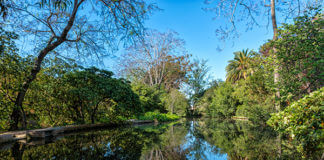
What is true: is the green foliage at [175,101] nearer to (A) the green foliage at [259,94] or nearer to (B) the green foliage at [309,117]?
(A) the green foliage at [259,94]

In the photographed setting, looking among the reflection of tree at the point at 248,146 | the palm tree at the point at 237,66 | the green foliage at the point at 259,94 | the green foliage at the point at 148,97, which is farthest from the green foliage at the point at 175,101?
the reflection of tree at the point at 248,146

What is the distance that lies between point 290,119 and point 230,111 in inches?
743

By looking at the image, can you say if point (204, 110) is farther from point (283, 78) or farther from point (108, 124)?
point (283, 78)

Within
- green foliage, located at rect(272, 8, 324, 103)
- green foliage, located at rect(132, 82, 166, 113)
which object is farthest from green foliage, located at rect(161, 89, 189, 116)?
green foliage, located at rect(272, 8, 324, 103)

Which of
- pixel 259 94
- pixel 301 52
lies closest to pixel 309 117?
→ pixel 301 52

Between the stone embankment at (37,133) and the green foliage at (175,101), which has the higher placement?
the green foliage at (175,101)

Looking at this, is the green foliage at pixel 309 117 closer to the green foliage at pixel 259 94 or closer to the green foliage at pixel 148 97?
the green foliage at pixel 259 94

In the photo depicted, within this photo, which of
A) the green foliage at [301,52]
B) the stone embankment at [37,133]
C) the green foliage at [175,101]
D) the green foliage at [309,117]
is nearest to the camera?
the green foliage at [309,117]

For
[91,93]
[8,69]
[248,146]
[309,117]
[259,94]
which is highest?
[8,69]

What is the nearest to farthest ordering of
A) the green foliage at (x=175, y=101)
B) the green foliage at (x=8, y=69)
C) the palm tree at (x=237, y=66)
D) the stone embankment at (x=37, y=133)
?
the green foliage at (x=8, y=69), the stone embankment at (x=37, y=133), the green foliage at (x=175, y=101), the palm tree at (x=237, y=66)

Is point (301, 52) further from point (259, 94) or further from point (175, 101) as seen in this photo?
point (175, 101)

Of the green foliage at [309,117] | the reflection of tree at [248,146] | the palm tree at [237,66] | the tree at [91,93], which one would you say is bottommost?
the reflection of tree at [248,146]

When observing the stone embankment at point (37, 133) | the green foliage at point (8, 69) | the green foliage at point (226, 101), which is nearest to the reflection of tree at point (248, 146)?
the stone embankment at point (37, 133)

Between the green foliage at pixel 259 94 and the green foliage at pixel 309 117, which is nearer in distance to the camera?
the green foliage at pixel 309 117
